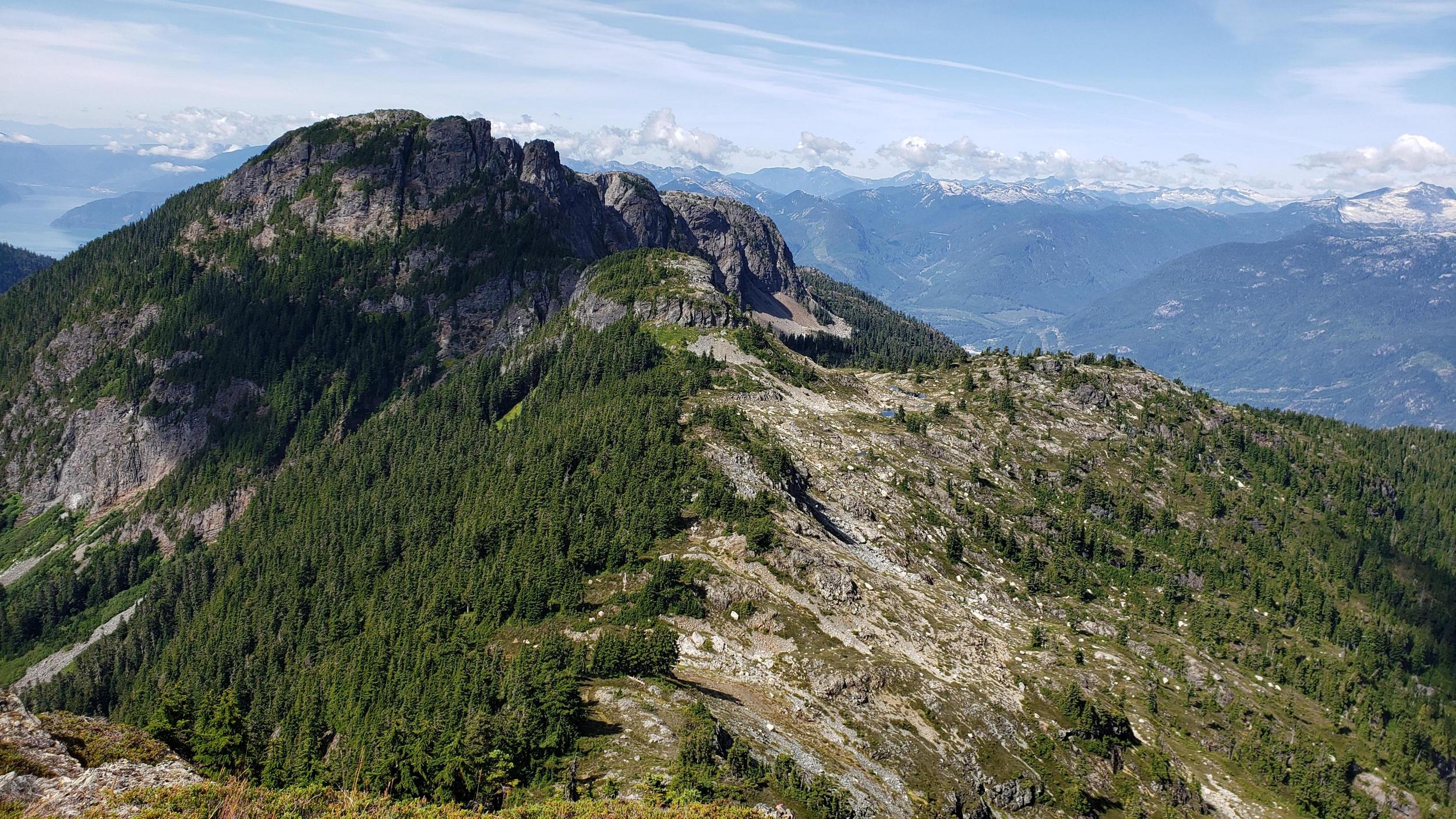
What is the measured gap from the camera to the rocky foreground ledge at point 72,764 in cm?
3148

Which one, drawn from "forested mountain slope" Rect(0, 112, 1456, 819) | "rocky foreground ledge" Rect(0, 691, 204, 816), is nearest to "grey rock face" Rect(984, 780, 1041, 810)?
"forested mountain slope" Rect(0, 112, 1456, 819)

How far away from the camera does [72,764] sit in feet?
115

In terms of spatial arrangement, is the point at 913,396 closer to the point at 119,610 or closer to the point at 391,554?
the point at 391,554

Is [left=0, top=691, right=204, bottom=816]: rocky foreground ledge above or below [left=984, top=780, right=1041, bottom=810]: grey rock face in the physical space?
above

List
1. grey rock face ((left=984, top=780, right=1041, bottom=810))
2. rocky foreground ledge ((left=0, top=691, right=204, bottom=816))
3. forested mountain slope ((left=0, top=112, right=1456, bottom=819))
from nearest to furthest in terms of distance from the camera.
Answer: rocky foreground ledge ((left=0, top=691, right=204, bottom=816)) → forested mountain slope ((left=0, top=112, right=1456, bottom=819)) → grey rock face ((left=984, top=780, right=1041, bottom=810))

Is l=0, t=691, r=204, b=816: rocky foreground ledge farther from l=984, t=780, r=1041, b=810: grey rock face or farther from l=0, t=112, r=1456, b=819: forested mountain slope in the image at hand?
l=984, t=780, r=1041, b=810: grey rock face

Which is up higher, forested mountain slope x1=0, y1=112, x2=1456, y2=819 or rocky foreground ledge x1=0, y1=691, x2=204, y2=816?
rocky foreground ledge x1=0, y1=691, x2=204, y2=816

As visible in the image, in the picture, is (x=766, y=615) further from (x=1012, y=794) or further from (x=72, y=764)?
(x=72, y=764)

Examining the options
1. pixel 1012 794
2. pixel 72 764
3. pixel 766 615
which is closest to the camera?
pixel 72 764

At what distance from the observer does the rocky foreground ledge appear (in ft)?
103

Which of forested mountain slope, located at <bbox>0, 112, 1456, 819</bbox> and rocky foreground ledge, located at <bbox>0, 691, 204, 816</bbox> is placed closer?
rocky foreground ledge, located at <bbox>0, 691, 204, 816</bbox>

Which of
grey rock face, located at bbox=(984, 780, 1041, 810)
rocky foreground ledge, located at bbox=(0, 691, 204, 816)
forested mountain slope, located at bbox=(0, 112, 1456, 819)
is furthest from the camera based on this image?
grey rock face, located at bbox=(984, 780, 1041, 810)

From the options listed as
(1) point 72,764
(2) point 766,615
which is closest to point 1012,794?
(2) point 766,615

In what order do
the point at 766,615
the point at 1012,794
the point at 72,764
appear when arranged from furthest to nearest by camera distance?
the point at 766,615 → the point at 1012,794 → the point at 72,764
